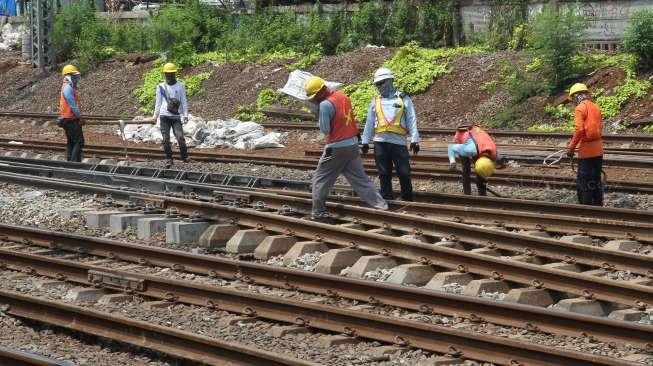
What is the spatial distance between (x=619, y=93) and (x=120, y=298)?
53.6 feet

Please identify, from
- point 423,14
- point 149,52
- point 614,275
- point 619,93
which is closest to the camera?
point 614,275

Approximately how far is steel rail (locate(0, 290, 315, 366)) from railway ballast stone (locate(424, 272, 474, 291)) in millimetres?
2450

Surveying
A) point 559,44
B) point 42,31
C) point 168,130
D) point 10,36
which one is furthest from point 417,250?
point 10,36

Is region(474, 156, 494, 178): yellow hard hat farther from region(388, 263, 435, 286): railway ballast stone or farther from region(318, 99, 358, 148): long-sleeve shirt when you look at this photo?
region(388, 263, 435, 286): railway ballast stone

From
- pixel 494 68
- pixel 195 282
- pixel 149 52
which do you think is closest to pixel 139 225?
pixel 195 282

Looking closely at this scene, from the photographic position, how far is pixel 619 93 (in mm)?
24438

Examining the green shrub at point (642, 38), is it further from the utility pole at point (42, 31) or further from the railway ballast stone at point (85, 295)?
the utility pole at point (42, 31)

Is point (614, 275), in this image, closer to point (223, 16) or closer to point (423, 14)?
point (423, 14)

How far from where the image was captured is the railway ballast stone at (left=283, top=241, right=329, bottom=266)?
11.9m

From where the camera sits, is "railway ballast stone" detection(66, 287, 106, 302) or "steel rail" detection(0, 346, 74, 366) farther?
"railway ballast stone" detection(66, 287, 106, 302)

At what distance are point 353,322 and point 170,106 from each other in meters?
10.9

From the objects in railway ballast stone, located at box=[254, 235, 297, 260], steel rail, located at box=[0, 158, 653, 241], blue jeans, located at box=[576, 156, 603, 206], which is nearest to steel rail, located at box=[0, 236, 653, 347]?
railway ballast stone, located at box=[254, 235, 297, 260]

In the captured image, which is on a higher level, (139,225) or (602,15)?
(602,15)

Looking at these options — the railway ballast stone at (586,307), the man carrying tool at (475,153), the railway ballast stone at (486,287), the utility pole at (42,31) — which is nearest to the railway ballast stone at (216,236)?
the man carrying tool at (475,153)
